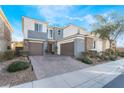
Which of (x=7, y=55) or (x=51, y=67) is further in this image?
(x=7, y=55)

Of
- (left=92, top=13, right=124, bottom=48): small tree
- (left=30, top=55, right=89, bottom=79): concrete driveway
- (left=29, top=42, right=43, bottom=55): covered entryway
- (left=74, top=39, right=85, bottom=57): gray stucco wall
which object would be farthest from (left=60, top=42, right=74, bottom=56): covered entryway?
(left=92, top=13, right=124, bottom=48): small tree

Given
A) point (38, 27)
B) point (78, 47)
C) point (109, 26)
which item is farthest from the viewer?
point (109, 26)

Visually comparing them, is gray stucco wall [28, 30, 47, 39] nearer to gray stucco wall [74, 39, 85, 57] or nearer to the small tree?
gray stucco wall [74, 39, 85, 57]

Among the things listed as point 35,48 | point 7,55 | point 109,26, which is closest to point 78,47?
point 35,48

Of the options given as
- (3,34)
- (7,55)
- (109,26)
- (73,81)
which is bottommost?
(73,81)

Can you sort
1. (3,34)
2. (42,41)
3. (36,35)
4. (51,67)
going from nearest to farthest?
(51,67), (3,34), (42,41), (36,35)

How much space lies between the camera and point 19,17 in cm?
1391

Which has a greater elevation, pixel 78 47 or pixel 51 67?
pixel 78 47

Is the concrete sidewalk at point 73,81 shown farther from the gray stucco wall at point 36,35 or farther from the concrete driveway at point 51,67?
the gray stucco wall at point 36,35

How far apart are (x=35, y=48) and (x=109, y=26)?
1334 cm

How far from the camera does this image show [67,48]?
603 inches

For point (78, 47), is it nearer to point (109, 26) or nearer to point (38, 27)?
point (38, 27)
